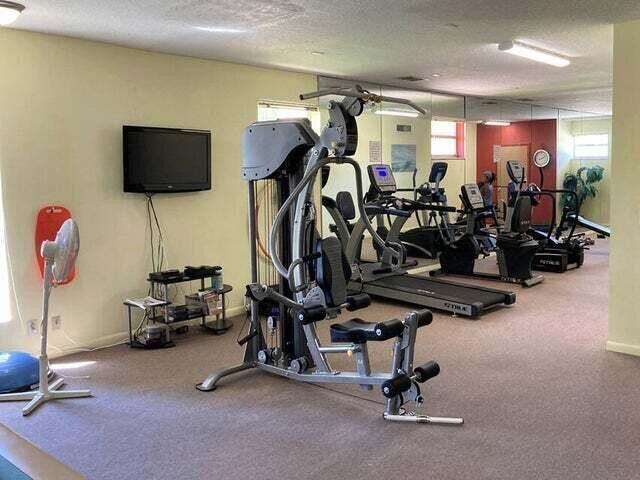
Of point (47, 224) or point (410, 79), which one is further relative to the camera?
point (410, 79)

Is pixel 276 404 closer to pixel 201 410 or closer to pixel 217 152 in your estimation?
pixel 201 410

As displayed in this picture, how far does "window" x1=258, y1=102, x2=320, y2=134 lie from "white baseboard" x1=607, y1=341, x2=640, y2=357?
149 inches

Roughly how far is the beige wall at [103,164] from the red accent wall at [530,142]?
6541 mm

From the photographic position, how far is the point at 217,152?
6.09 metres

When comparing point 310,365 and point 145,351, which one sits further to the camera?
point 145,351

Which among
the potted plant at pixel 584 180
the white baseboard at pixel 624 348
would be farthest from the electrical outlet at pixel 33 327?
the potted plant at pixel 584 180

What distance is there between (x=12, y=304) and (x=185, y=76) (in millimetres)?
2502

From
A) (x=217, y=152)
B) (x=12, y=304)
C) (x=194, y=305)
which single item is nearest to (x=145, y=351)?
(x=194, y=305)

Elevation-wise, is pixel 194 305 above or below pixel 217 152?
below

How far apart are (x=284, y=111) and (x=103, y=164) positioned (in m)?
2.37

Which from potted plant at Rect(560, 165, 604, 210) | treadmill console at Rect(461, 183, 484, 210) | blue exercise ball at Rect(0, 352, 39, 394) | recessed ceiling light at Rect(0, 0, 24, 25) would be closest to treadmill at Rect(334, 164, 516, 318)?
treadmill console at Rect(461, 183, 484, 210)

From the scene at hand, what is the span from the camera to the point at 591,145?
1380 cm

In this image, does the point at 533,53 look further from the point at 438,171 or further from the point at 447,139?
the point at 447,139

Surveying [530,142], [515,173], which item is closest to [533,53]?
[515,173]
